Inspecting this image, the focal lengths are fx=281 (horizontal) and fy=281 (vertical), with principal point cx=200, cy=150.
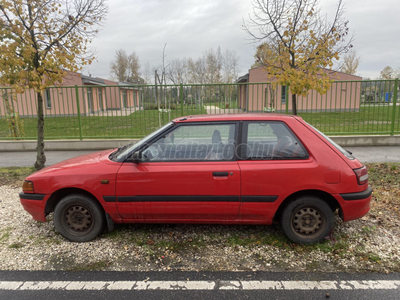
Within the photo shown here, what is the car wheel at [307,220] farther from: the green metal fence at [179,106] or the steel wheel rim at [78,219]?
the green metal fence at [179,106]

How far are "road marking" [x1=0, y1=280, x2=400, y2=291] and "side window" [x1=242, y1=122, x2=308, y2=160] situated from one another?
139 centimetres

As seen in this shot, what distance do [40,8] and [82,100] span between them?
428 cm

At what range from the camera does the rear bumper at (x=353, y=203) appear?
3.32 metres

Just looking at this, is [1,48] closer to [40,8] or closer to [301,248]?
[40,8]

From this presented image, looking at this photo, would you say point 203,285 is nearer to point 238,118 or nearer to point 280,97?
point 238,118

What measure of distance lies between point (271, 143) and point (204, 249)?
5.14 feet

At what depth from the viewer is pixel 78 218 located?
3682mm

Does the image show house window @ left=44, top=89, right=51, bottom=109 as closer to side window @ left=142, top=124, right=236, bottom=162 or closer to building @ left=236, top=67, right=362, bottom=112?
building @ left=236, top=67, right=362, bottom=112

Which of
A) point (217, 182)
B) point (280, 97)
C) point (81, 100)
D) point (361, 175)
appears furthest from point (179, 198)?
point (81, 100)

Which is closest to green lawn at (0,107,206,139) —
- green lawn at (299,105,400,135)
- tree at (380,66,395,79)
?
green lawn at (299,105,400,135)

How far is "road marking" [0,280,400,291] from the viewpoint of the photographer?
2.78m

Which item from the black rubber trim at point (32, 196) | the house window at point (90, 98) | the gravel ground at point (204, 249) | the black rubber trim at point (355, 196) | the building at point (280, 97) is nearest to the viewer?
the gravel ground at point (204, 249)

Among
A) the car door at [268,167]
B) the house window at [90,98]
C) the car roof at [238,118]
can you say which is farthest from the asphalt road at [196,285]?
the house window at [90,98]

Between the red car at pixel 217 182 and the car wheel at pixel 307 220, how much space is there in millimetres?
12
